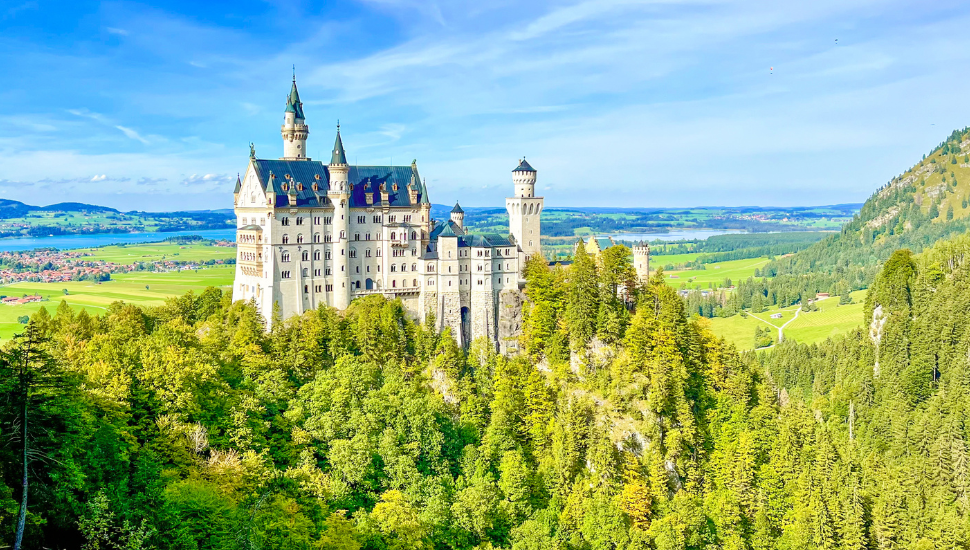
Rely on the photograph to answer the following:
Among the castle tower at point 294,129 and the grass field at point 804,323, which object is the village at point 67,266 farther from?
the grass field at point 804,323

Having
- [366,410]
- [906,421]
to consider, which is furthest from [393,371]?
[906,421]

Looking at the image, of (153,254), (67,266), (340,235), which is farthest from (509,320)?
(153,254)

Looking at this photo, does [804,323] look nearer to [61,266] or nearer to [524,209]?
[524,209]

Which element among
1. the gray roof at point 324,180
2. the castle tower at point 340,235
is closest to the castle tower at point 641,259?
the gray roof at point 324,180

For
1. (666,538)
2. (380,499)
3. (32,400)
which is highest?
(32,400)

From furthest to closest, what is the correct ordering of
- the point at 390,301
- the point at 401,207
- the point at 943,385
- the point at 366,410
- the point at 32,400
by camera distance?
the point at 943,385
the point at 401,207
the point at 390,301
the point at 366,410
the point at 32,400

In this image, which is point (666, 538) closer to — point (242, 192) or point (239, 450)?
point (239, 450)

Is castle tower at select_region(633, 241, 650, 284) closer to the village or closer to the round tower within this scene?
the round tower
